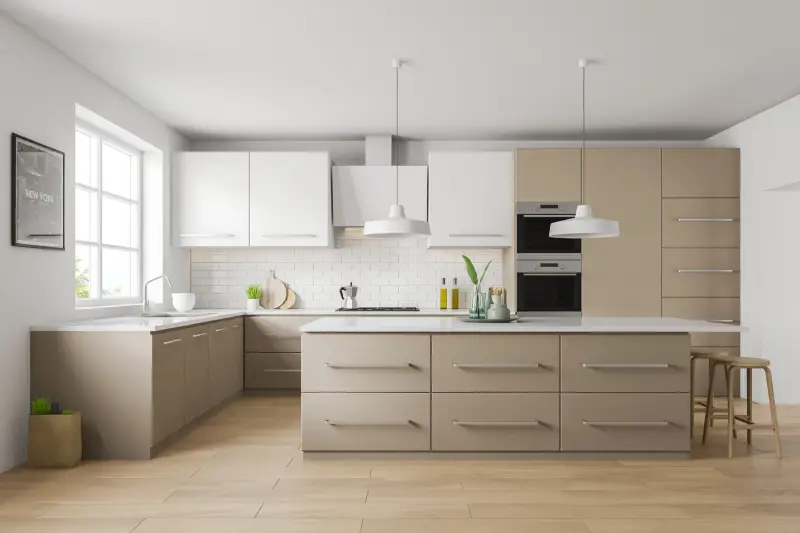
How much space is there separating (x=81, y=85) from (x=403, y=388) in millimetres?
2903

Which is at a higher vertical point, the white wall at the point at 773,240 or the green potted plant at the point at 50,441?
the white wall at the point at 773,240

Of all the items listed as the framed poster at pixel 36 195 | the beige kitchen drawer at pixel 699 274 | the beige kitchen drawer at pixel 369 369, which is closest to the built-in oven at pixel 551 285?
the beige kitchen drawer at pixel 699 274

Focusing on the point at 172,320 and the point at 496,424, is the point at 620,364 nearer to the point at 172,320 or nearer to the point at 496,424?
the point at 496,424

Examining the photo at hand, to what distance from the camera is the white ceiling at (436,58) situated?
12.0 feet

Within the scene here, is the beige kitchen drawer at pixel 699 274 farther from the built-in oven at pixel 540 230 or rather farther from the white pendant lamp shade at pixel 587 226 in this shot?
the white pendant lamp shade at pixel 587 226

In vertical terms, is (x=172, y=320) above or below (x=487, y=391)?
Result: above

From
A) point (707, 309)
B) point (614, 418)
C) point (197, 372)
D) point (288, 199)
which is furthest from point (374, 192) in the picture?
point (614, 418)

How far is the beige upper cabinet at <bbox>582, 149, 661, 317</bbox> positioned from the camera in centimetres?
628

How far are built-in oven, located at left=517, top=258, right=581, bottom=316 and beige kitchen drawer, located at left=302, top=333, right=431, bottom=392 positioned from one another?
251cm

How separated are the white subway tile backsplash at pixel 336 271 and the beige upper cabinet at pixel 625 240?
106 cm

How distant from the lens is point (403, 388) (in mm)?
3980

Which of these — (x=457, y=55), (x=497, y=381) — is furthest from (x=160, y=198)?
(x=497, y=381)

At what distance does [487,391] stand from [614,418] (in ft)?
2.47

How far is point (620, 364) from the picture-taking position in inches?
157
